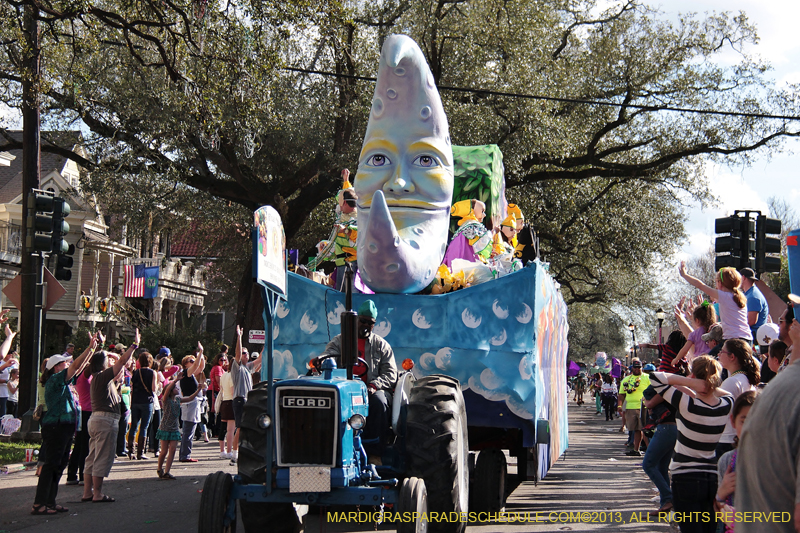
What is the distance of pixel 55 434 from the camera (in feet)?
29.1

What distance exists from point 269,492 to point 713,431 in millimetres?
3127

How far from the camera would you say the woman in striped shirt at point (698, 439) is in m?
5.72

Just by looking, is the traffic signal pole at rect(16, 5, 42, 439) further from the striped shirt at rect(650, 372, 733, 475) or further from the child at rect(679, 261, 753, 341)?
the striped shirt at rect(650, 372, 733, 475)

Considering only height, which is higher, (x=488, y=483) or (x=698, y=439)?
(x=698, y=439)

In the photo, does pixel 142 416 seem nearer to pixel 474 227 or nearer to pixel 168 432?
pixel 168 432

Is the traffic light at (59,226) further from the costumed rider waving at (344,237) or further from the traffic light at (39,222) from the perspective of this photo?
the costumed rider waving at (344,237)

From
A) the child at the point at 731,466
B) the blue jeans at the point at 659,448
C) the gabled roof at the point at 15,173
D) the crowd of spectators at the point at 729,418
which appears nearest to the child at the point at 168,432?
the crowd of spectators at the point at 729,418

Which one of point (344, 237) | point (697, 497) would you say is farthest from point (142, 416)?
point (697, 497)

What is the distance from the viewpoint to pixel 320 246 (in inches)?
408

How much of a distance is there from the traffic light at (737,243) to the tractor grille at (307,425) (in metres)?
8.92

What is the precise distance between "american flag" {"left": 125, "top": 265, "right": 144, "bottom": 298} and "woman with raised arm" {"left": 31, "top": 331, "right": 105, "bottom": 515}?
1234 inches

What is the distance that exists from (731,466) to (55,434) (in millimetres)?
7039

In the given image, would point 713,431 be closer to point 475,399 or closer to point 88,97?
point 475,399

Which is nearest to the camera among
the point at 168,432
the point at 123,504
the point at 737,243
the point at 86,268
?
the point at 123,504
